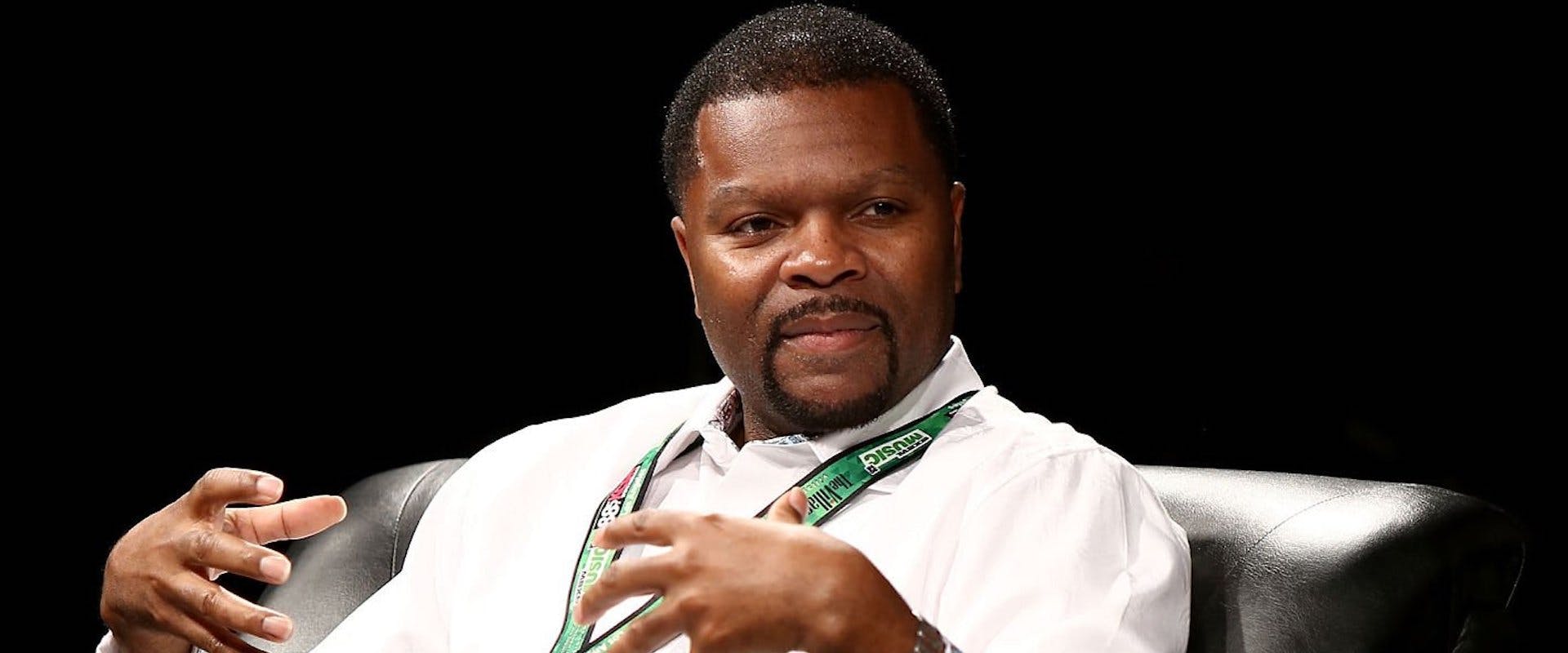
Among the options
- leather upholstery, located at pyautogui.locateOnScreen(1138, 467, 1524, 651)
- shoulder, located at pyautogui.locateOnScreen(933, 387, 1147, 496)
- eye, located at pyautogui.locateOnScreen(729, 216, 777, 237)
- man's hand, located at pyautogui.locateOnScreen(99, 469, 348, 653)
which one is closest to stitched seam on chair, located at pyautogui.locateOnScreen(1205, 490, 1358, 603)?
leather upholstery, located at pyautogui.locateOnScreen(1138, 467, 1524, 651)

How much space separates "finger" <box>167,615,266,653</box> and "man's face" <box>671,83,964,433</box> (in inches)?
23.6

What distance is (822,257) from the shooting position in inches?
56.3

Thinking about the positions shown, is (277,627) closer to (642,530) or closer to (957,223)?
(642,530)

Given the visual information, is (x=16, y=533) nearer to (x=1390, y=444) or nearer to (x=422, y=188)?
(x=422, y=188)

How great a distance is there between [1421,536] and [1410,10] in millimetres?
699

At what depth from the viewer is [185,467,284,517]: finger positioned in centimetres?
140

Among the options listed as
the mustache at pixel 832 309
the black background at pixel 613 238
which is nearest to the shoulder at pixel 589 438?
the mustache at pixel 832 309

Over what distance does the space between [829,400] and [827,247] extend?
17 cm

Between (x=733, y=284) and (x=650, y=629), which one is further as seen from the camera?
(x=733, y=284)

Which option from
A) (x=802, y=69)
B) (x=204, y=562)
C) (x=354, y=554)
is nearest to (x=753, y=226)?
(x=802, y=69)

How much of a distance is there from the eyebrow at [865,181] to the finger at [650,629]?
546mm

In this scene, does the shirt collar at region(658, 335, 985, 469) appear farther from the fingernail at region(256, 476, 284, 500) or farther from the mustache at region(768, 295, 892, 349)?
the fingernail at region(256, 476, 284, 500)

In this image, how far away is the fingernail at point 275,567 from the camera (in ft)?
4.43

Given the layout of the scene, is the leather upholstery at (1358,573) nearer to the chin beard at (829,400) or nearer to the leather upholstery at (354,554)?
the chin beard at (829,400)
